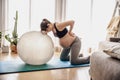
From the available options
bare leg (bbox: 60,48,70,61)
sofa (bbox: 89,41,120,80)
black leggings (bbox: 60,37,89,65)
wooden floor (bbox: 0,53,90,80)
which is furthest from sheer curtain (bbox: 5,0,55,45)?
sofa (bbox: 89,41,120,80)

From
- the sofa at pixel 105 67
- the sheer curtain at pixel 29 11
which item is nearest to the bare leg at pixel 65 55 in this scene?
the sofa at pixel 105 67

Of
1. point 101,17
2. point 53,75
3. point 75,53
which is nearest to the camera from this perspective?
point 53,75

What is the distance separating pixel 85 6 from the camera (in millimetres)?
5441

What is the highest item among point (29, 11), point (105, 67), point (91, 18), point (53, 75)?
point (29, 11)

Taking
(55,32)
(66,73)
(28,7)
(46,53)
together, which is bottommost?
(66,73)

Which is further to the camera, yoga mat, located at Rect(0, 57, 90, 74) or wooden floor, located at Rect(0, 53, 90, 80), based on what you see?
yoga mat, located at Rect(0, 57, 90, 74)

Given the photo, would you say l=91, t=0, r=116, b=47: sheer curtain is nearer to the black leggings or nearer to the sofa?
the black leggings

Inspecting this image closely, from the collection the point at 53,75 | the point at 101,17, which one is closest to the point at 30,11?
the point at 101,17

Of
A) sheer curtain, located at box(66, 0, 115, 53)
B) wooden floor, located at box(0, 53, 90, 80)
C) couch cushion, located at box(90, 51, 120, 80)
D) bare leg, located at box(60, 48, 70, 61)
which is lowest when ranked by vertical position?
wooden floor, located at box(0, 53, 90, 80)

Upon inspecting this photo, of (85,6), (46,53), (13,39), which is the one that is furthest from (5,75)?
(85,6)

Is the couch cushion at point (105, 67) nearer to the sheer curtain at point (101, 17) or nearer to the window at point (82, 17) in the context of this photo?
the sheer curtain at point (101, 17)

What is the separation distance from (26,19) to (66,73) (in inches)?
136

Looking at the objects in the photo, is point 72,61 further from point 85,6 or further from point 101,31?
point 85,6

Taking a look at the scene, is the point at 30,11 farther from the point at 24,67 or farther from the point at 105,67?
the point at 105,67
